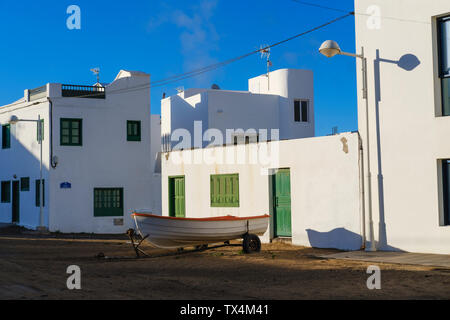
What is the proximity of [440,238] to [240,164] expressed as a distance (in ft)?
23.2

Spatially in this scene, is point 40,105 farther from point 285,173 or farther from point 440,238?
point 440,238

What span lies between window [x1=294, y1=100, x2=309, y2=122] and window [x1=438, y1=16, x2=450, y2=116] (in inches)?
715

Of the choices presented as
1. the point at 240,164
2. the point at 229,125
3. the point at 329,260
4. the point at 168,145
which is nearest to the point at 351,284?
the point at 329,260

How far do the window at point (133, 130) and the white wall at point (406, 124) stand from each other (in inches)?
626

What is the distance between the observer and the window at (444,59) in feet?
45.2

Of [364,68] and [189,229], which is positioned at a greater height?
[364,68]

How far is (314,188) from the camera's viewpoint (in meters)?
16.3

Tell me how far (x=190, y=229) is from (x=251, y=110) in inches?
666

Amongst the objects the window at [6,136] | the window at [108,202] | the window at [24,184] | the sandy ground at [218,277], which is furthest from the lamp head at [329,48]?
the window at [6,136]

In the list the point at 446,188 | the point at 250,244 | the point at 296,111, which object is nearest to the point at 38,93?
the point at 296,111

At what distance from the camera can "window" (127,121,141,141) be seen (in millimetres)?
29000

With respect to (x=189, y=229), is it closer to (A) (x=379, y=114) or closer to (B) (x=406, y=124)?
(A) (x=379, y=114)

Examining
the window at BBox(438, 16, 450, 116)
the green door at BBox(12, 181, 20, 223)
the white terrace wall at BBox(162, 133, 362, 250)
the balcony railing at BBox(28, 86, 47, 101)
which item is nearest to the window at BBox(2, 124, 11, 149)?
the green door at BBox(12, 181, 20, 223)

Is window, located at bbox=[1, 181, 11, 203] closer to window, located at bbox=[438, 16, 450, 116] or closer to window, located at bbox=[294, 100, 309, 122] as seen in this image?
window, located at bbox=[294, 100, 309, 122]
